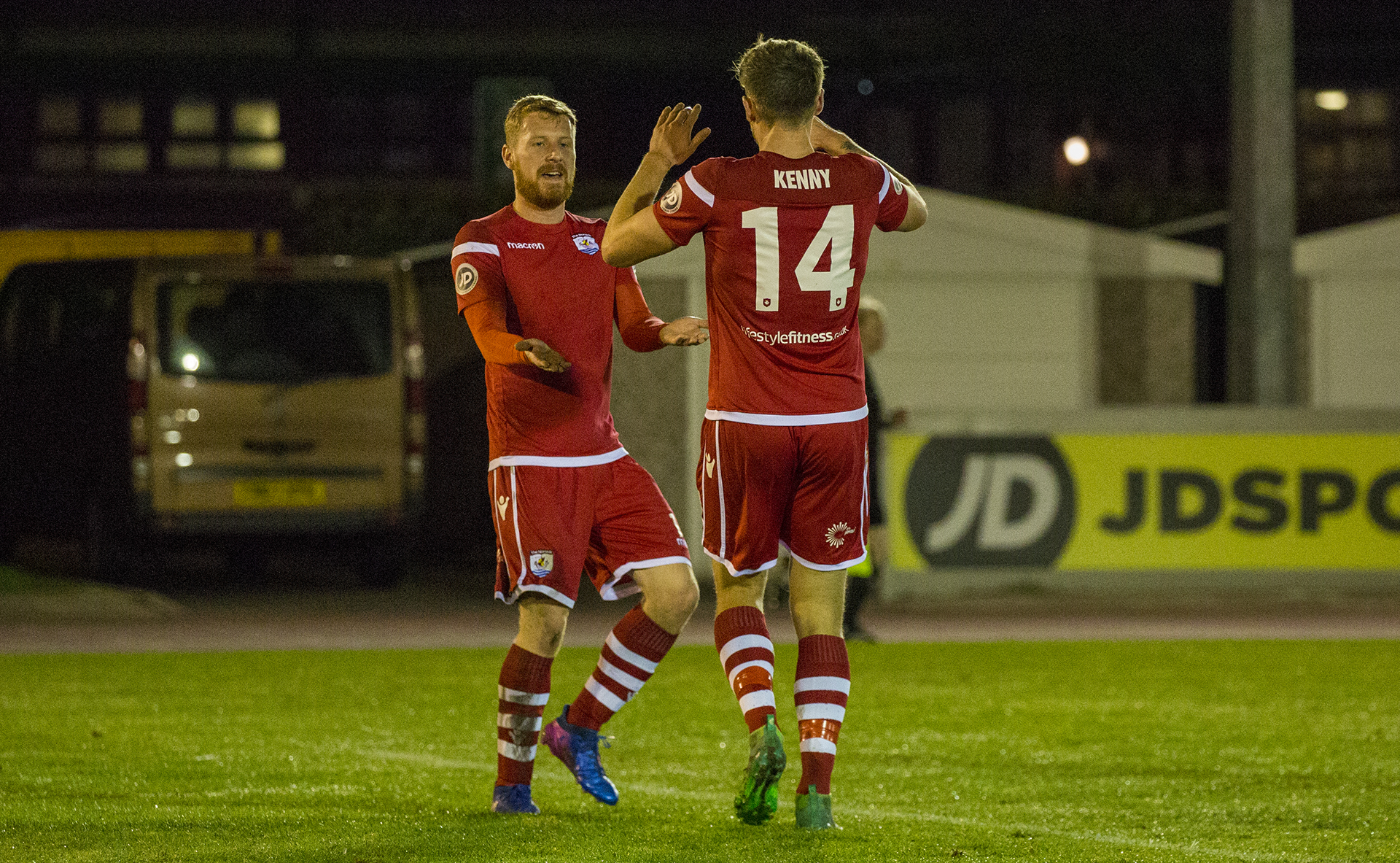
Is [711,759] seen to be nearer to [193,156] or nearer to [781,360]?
[781,360]

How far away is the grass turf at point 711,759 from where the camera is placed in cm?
665

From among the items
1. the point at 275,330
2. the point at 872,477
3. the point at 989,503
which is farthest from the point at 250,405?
the point at 872,477

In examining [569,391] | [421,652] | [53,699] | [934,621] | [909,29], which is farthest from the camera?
[909,29]

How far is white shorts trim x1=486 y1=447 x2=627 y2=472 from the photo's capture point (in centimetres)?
671

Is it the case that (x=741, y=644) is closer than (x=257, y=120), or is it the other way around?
(x=741, y=644)

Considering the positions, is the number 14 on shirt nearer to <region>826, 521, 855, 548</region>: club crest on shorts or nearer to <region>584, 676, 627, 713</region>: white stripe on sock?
<region>826, 521, 855, 548</region>: club crest on shorts

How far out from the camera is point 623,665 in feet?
22.7

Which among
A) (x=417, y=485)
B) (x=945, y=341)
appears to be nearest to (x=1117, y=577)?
(x=945, y=341)

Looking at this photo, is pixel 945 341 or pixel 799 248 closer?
pixel 799 248

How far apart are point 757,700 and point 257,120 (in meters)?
28.0

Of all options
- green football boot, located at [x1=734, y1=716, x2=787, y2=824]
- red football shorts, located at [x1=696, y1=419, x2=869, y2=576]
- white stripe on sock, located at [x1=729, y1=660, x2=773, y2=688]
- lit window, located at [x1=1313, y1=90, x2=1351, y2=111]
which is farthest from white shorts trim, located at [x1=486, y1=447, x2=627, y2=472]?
lit window, located at [x1=1313, y1=90, x2=1351, y2=111]

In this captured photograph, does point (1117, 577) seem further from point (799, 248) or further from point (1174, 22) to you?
point (1174, 22)

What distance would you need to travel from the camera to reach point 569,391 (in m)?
6.71

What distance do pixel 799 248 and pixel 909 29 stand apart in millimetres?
23035
